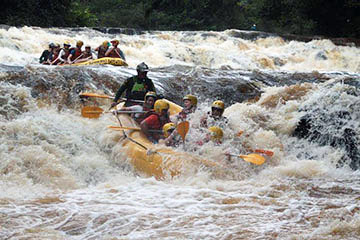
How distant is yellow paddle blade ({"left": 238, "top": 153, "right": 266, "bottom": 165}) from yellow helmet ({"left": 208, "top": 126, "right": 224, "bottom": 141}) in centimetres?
44

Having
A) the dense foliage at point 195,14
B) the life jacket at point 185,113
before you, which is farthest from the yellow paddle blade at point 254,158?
the dense foliage at point 195,14

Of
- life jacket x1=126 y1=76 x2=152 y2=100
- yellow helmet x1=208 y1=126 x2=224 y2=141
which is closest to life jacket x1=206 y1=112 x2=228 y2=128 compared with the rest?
yellow helmet x1=208 y1=126 x2=224 y2=141

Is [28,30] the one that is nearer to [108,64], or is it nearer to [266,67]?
[108,64]

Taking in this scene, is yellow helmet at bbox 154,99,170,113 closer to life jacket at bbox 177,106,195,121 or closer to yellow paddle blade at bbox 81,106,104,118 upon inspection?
life jacket at bbox 177,106,195,121

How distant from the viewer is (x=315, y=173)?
6.50 meters

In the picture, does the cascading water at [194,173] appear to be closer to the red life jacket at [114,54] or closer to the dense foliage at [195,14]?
the red life jacket at [114,54]

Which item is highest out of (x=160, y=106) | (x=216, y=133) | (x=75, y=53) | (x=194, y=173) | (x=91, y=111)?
(x=75, y=53)

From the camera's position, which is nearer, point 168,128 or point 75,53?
point 168,128

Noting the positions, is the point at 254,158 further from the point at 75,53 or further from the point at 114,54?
the point at 75,53

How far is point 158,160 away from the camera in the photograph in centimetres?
612

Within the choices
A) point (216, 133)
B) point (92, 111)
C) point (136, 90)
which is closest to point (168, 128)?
point (216, 133)

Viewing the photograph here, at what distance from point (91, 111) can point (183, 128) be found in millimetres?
1765

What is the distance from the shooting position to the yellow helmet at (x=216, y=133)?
6.43 metres

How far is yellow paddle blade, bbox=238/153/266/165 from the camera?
19.8 feet
